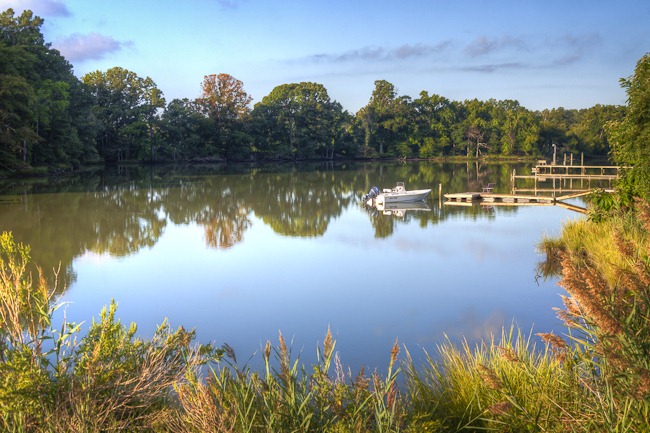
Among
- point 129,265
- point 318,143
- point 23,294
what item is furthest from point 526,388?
point 318,143

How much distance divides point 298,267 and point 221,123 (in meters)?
54.4

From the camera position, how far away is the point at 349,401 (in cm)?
395

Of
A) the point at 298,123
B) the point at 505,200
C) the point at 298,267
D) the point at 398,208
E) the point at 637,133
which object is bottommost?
the point at 298,267

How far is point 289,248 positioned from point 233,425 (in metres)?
12.8

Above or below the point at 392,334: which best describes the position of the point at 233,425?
above

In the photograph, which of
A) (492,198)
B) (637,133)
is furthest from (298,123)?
(637,133)

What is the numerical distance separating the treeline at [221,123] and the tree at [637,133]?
29794 mm

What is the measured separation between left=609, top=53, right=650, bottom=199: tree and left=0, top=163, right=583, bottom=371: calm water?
2.77 meters

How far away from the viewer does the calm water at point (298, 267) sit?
8969 mm

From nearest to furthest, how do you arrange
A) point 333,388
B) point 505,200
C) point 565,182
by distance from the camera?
1. point 333,388
2. point 505,200
3. point 565,182

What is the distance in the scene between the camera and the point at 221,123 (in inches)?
2586

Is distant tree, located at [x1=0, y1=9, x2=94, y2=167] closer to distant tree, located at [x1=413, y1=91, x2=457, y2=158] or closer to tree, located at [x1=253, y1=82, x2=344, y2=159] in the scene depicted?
tree, located at [x1=253, y1=82, x2=344, y2=159]

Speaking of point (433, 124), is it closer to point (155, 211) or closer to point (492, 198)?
point (492, 198)

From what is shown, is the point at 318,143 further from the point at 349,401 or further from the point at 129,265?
the point at 349,401
